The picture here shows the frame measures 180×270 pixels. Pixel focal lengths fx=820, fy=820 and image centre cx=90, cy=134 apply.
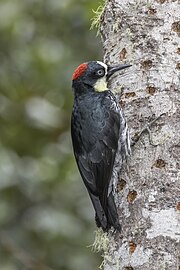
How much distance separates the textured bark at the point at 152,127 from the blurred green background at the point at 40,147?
4.50 ft

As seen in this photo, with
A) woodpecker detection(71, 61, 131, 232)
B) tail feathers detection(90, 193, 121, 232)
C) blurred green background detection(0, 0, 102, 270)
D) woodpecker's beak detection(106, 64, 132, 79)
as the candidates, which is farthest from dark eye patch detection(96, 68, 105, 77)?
blurred green background detection(0, 0, 102, 270)

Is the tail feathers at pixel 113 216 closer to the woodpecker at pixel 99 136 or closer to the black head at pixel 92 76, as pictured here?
the woodpecker at pixel 99 136

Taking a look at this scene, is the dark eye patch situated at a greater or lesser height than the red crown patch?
lesser

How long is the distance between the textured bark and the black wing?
0.17 meters

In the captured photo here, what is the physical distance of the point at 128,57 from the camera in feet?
12.8

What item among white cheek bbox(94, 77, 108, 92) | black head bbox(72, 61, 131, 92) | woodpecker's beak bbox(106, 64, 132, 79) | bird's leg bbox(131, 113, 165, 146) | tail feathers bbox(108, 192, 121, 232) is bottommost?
tail feathers bbox(108, 192, 121, 232)

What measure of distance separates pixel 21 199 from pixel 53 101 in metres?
0.69

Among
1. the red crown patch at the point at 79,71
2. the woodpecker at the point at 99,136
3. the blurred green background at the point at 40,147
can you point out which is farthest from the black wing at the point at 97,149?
the blurred green background at the point at 40,147

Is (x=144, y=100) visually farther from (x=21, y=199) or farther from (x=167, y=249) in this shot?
(x=21, y=199)

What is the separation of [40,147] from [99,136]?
1.40 metres

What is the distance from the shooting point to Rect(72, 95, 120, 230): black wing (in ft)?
12.6

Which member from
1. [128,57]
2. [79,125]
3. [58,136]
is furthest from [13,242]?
[128,57]

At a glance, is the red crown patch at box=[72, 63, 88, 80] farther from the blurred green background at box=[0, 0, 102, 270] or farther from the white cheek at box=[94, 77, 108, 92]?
the blurred green background at box=[0, 0, 102, 270]

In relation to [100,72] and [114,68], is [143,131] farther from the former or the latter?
[100,72]
